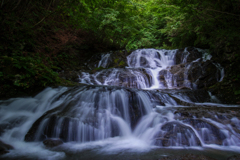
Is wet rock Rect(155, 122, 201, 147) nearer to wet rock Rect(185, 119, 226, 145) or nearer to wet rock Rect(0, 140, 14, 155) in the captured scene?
wet rock Rect(185, 119, 226, 145)

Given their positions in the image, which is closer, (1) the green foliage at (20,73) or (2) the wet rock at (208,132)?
(2) the wet rock at (208,132)

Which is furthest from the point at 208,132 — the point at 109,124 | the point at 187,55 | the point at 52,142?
the point at 187,55

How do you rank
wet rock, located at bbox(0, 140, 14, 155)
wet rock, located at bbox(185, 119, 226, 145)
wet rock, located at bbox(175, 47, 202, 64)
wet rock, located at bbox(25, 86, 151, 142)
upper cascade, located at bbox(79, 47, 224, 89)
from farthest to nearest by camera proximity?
1. wet rock, located at bbox(175, 47, 202, 64)
2. upper cascade, located at bbox(79, 47, 224, 89)
3. wet rock, located at bbox(25, 86, 151, 142)
4. wet rock, located at bbox(185, 119, 226, 145)
5. wet rock, located at bbox(0, 140, 14, 155)

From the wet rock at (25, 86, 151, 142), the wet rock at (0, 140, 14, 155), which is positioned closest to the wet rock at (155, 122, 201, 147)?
the wet rock at (25, 86, 151, 142)

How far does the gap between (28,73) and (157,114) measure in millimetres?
4636

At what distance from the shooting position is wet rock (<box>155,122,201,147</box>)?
3.31m

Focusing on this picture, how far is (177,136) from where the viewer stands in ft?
11.3

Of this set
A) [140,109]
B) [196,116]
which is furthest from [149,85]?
[196,116]

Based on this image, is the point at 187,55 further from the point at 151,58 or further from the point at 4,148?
the point at 4,148

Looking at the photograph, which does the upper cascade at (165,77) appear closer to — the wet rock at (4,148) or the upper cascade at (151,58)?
the upper cascade at (151,58)

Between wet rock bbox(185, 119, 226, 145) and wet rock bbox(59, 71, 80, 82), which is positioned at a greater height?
wet rock bbox(59, 71, 80, 82)

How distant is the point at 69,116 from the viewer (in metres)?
3.92

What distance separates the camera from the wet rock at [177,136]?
3.31m

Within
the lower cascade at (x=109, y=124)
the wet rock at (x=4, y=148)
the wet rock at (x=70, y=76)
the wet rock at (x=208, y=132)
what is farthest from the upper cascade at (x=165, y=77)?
the wet rock at (x=4, y=148)
